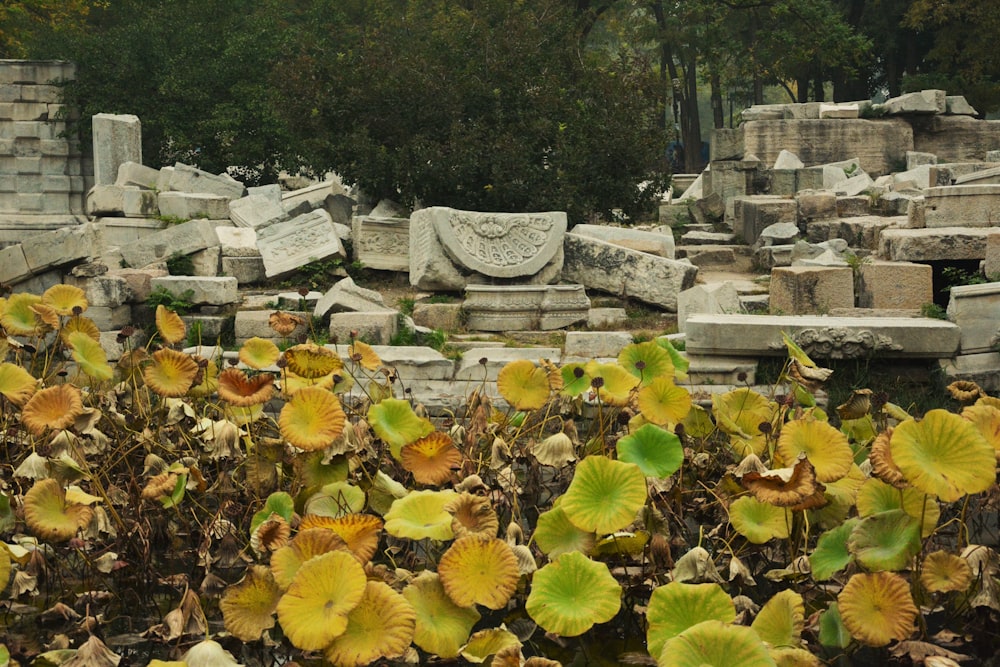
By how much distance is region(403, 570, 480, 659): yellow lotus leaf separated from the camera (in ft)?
12.6

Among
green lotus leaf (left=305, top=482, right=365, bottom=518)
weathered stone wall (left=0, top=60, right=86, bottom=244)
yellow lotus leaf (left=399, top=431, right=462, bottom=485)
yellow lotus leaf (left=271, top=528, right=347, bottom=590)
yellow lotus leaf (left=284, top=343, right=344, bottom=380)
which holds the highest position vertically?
weathered stone wall (left=0, top=60, right=86, bottom=244)

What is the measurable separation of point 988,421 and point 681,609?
1.54 metres

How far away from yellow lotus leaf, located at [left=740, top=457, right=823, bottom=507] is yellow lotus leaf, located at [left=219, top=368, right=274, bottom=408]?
2.05 meters

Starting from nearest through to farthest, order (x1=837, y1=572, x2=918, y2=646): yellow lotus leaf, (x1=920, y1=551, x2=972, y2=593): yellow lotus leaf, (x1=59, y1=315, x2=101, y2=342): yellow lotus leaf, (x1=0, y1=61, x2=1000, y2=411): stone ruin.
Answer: (x1=837, y1=572, x2=918, y2=646): yellow lotus leaf
(x1=920, y1=551, x2=972, y2=593): yellow lotus leaf
(x1=59, y1=315, x2=101, y2=342): yellow lotus leaf
(x1=0, y1=61, x2=1000, y2=411): stone ruin

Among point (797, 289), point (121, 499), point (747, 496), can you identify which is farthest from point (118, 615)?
point (797, 289)

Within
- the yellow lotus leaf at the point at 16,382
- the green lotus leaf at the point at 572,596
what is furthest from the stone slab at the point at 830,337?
the yellow lotus leaf at the point at 16,382

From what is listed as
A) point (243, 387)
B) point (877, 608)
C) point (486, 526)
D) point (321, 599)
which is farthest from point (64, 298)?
point (877, 608)

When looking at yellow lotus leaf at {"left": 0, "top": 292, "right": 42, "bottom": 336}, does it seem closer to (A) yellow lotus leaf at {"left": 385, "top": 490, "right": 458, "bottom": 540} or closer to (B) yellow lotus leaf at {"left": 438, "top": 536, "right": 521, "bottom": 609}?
(A) yellow lotus leaf at {"left": 385, "top": 490, "right": 458, "bottom": 540}

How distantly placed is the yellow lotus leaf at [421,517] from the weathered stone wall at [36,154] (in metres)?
19.0

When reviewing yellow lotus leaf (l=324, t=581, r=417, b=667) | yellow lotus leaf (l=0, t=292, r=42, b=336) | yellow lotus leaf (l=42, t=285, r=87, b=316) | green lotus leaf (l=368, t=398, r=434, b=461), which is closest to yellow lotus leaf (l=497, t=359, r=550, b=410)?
green lotus leaf (l=368, t=398, r=434, b=461)

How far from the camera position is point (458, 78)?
13344 millimetres

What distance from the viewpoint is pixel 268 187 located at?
53.7 feet

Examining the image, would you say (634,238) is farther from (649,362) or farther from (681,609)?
(681,609)

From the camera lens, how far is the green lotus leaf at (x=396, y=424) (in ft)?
16.5
